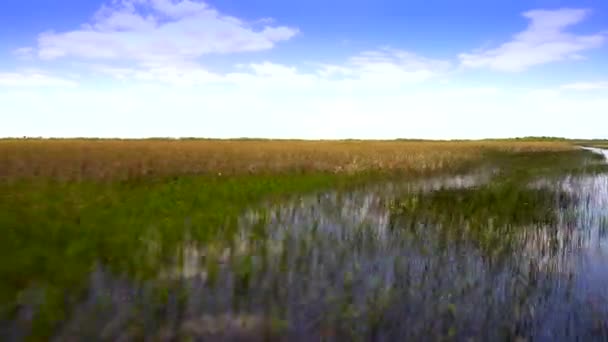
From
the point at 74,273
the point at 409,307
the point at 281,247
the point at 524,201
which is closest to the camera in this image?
the point at 409,307

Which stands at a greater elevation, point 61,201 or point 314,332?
point 61,201

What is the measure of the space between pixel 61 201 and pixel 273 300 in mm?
6473

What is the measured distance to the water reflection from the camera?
14.8ft

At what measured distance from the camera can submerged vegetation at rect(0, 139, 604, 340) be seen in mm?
4539

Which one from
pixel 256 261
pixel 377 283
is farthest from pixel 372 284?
pixel 256 261

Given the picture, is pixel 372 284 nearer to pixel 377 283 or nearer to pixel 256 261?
pixel 377 283

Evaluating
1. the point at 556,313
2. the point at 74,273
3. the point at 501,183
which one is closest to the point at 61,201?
the point at 74,273

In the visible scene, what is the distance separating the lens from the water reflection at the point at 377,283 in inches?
177

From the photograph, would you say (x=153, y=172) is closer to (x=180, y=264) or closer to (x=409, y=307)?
(x=180, y=264)

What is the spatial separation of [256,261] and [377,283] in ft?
5.58

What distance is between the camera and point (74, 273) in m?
5.43

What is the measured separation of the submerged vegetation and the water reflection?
0.02 metres

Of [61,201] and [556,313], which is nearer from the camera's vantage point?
[556,313]

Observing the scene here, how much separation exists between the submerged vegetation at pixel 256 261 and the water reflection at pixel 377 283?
0.08 ft
